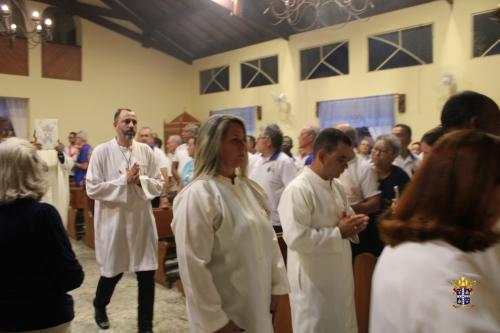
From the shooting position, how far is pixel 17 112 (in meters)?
10.9

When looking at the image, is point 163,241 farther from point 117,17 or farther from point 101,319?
point 117,17

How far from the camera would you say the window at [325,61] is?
9.42m

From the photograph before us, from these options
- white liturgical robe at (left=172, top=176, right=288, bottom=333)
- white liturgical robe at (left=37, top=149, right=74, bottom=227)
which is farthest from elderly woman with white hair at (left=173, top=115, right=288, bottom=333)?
white liturgical robe at (left=37, top=149, right=74, bottom=227)

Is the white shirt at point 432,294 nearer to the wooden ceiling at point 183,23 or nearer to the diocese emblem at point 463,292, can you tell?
the diocese emblem at point 463,292

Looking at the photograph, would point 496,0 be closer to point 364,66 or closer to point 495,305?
point 364,66

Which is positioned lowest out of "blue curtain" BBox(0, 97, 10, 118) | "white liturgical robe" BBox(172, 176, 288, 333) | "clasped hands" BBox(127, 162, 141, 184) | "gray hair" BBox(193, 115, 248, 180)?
"white liturgical robe" BBox(172, 176, 288, 333)

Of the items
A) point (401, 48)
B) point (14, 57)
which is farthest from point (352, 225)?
point (14, 57)

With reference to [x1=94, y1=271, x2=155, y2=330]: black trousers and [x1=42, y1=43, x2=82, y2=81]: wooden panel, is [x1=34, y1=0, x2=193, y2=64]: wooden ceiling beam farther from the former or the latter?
[x1=94, y1=271, x2=155, y2=330]: black trousers

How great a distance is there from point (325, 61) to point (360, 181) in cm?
686

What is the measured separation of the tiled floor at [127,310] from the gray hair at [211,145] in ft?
7.51

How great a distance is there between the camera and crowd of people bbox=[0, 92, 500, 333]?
42.0 inches

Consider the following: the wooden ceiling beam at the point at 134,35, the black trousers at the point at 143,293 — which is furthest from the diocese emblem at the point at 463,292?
Answer: the wooden ceiling beam at the point at 134,35

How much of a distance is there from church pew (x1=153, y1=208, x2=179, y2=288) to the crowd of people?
1.32 m

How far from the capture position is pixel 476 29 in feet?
24.3
